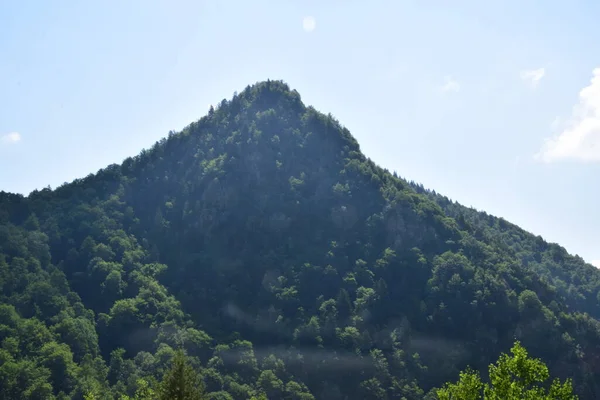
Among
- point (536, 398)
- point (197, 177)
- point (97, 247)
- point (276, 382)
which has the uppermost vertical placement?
point (197, 177)

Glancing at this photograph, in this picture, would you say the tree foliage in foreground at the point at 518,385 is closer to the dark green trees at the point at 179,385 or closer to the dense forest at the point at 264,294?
the dark green trees at the point at 179,385

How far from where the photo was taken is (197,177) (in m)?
198

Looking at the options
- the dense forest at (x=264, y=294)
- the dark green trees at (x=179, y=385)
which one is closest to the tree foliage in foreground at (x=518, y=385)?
the dark green trees at (x=179, y=385)

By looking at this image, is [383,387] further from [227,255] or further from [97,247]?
[97,247]

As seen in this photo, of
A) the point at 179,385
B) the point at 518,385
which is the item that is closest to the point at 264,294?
the point at 179,385

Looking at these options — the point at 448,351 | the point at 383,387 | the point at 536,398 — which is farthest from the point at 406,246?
the point at 536,398

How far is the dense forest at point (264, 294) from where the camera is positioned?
132m

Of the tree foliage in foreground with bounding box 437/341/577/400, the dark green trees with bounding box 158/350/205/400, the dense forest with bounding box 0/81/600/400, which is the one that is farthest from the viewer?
the dense forest with bounding box 0/81/600/400

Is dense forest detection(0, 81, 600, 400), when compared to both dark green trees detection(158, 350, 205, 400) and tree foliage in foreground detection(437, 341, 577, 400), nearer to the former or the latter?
dark green trees detection(158, 350, 205, 400)

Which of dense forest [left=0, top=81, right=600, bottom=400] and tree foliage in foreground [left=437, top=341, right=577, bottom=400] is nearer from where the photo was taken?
tree foliage in foreground [left=437, top=341, right=577, bottom=400]

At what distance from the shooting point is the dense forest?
132m

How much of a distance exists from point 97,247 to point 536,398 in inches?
5859

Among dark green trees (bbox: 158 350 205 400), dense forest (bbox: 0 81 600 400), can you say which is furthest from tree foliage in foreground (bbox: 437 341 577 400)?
dense forest (bbox: 0 81 600 400)

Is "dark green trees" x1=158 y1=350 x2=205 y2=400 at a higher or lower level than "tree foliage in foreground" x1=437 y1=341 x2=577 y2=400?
lower
